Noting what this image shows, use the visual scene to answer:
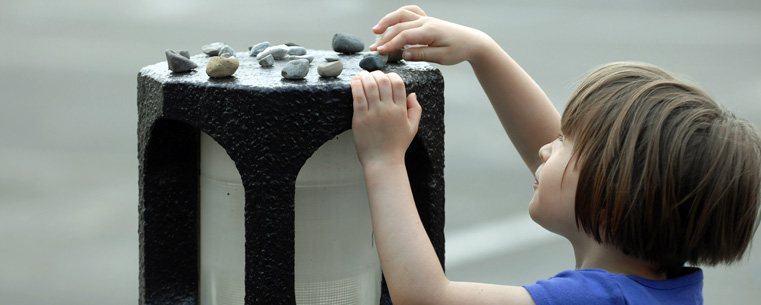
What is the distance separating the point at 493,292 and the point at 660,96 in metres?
0.29

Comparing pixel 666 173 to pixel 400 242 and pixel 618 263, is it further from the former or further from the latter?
pixel 400 242

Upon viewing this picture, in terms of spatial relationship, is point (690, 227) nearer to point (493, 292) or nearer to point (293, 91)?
point (493, 292)

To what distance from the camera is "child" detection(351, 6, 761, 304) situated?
34.5 inches

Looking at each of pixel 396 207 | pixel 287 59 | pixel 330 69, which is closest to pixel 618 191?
pixel 396 207

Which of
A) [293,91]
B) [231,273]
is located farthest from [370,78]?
[231,273]

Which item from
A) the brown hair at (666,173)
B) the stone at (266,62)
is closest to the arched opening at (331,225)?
the stone at (266,62)

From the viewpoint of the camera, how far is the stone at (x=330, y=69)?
908mm

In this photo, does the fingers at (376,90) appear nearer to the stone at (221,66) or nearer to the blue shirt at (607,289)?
the stone at (221,66)

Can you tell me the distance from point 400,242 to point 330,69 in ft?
0.68

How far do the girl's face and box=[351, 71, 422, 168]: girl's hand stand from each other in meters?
0.17

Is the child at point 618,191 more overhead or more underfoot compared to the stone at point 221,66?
more underfoot

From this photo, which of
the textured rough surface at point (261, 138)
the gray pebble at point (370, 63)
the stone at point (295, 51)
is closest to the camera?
the textured rough surface at point (261, 138)

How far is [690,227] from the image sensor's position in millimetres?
893

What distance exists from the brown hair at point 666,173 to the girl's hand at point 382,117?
198mm
